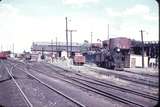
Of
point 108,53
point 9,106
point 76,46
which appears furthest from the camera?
point 76,46

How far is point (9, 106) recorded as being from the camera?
1262cm

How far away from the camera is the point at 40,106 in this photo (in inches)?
498

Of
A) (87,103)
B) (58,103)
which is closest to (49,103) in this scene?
(58,103)

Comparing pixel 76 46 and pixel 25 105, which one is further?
pixel 76 46

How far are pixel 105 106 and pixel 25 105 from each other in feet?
11.9

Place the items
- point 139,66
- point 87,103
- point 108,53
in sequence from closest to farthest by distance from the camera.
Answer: point 87,103, point 108,53, point 139,66

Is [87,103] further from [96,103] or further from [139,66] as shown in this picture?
[139,66]

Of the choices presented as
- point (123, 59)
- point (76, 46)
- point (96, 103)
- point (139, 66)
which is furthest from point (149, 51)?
point (76, 46)

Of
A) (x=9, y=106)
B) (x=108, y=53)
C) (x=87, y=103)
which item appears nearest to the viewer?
(x=9, y=106)

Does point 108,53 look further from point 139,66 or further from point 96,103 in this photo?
point 96,103

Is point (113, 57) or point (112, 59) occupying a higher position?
point (113, 57)

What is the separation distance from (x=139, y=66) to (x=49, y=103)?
44316 millimetres

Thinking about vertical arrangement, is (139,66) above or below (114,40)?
below

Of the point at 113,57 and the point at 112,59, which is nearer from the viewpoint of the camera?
the point at 113,57
